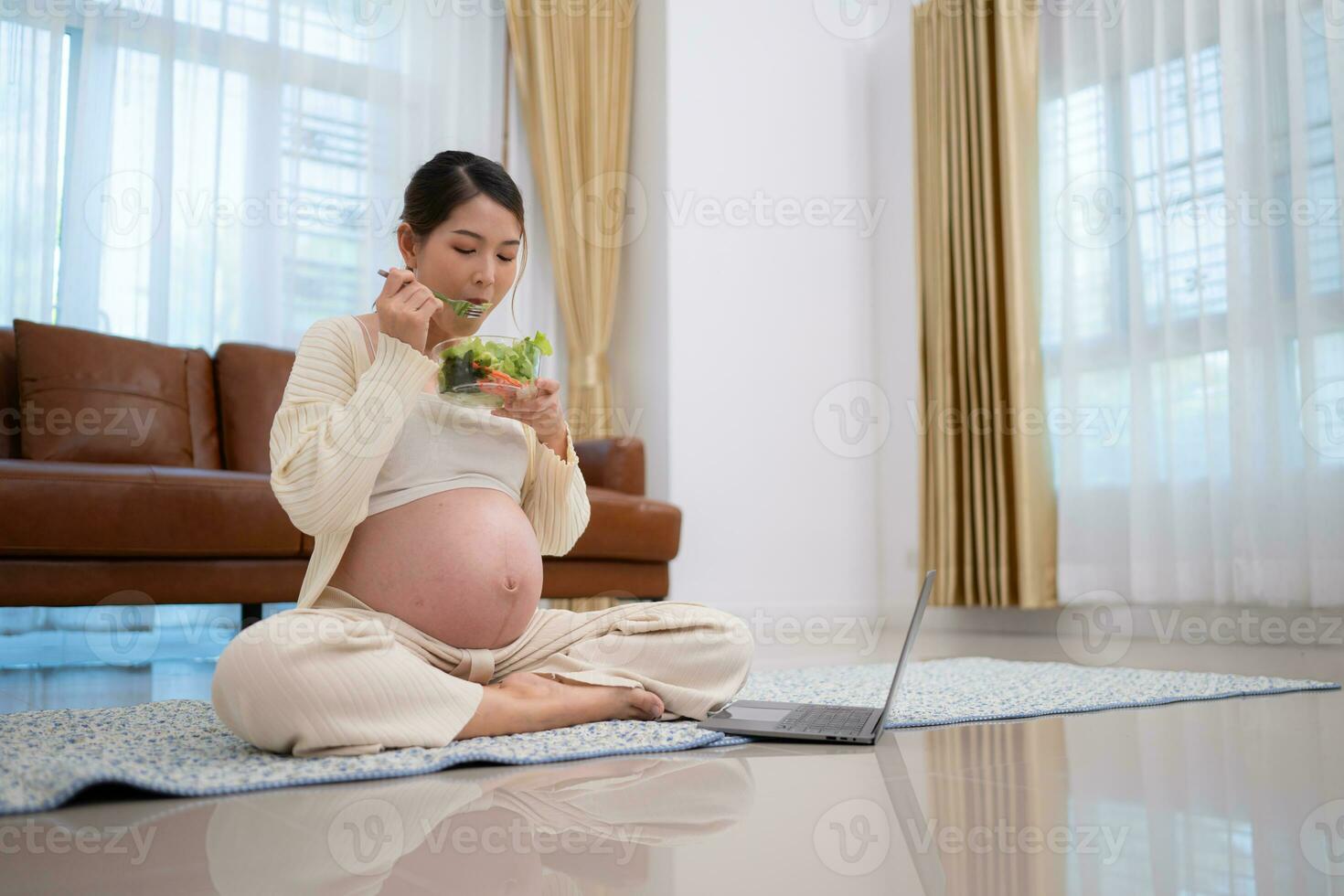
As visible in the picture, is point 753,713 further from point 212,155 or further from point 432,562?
point 212,155

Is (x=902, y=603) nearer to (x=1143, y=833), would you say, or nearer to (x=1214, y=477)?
(x=1214, y=477)

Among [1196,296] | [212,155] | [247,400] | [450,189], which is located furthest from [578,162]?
[450,189]

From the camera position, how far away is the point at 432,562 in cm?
151

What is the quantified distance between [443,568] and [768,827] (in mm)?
677

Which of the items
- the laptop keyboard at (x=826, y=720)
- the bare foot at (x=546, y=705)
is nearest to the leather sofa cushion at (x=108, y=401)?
the bare foot at (x=546, y=705)

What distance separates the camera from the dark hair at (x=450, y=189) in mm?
1646

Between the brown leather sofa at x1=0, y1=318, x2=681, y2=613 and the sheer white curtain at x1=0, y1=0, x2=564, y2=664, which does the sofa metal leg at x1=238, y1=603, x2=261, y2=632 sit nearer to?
the brown leather sofa at x1=0, y1=318, x2=681, y2=613

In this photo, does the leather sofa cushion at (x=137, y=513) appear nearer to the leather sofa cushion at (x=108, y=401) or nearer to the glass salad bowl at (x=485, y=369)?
the leather sofa cushion at (x=108, y=401)

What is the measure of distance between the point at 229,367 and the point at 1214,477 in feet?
10.3

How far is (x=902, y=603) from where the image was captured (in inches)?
182

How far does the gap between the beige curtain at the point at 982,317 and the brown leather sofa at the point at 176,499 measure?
1.24 m

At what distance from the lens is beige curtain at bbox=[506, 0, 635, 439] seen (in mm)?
4367

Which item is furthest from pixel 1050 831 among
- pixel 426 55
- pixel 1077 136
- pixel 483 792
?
pixel 426 55

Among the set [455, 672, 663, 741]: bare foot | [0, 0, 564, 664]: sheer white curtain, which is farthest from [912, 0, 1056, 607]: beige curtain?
[455, 672, 663, 741]: bare foot
